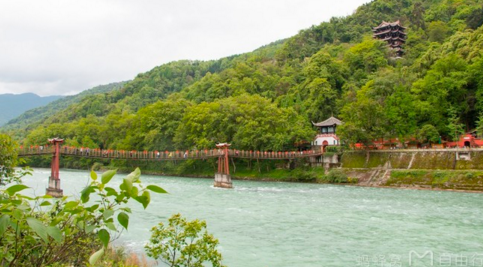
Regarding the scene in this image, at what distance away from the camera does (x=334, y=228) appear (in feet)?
52.2

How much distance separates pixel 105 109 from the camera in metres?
103

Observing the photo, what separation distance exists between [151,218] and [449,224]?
13689 mm

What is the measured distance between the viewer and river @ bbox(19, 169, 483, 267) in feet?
38.4

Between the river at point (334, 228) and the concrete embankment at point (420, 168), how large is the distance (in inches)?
172

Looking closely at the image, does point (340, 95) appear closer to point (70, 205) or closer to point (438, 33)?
point (438, 33)

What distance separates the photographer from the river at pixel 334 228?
38.4 ft

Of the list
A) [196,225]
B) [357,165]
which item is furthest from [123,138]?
[196,225]

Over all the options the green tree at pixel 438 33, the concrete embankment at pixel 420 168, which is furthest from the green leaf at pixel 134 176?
the green tree at pixel 438 33

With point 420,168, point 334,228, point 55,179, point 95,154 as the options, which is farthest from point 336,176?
point 55,179

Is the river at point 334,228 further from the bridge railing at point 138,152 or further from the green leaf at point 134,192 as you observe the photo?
the bridge railing at point 138,152

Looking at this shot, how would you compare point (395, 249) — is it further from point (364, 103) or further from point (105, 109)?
point (105, 109)

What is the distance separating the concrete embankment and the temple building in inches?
248

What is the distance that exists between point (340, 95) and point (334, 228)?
152 ft

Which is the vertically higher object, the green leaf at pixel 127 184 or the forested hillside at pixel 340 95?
the forested hillside at pixel 340 95
